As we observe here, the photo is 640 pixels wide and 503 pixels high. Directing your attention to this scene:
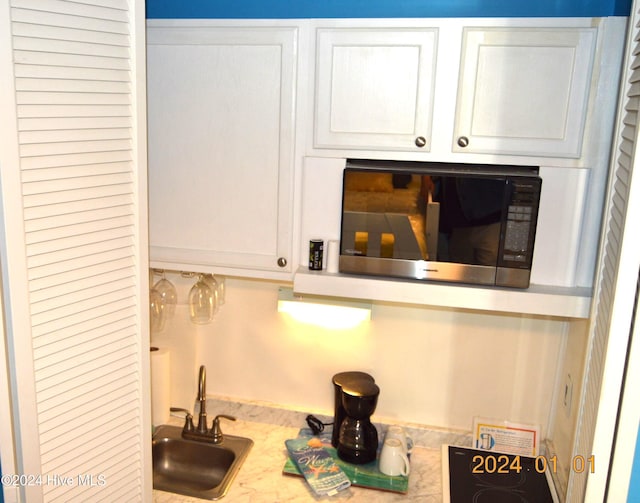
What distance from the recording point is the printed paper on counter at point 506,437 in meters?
2.21

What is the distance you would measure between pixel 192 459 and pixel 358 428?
0.69m

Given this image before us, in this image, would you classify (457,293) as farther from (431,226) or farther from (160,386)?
(160,386)

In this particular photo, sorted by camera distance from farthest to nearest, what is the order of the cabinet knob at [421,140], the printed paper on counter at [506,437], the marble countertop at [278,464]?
the printed paper on counter at [506,437], the marble countertop at [278,464], the cabinet knob at [421,140]

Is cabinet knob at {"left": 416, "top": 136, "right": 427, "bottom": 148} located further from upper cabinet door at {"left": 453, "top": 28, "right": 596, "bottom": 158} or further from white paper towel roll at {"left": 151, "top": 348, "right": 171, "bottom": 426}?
white paper towel roll at {"left": 151, "top": 348, "right": 171, "bottom": 426}

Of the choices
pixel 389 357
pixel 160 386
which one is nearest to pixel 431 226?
pixel 389 357

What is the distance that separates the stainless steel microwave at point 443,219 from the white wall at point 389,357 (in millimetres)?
467

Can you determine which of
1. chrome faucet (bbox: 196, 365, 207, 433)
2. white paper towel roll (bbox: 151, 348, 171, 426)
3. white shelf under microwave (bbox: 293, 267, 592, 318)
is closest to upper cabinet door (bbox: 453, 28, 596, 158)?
white shelf under microwave (bbox: 293, 267, 592, 318)

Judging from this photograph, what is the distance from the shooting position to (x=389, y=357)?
91.0 inches

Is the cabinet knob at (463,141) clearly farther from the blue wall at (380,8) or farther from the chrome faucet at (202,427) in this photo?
the chrome faucet at (202,427)

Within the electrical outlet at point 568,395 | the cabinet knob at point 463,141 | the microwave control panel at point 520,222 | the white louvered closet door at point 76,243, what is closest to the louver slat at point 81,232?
the white louvered closet door at point 76,243

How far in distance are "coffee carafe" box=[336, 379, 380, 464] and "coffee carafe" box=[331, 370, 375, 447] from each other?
45 millimetres

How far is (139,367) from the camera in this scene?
1.67m

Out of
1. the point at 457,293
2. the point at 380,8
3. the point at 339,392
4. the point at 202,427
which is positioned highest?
the point at 380,8

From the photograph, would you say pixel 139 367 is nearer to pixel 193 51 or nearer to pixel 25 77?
pixel 25 77
